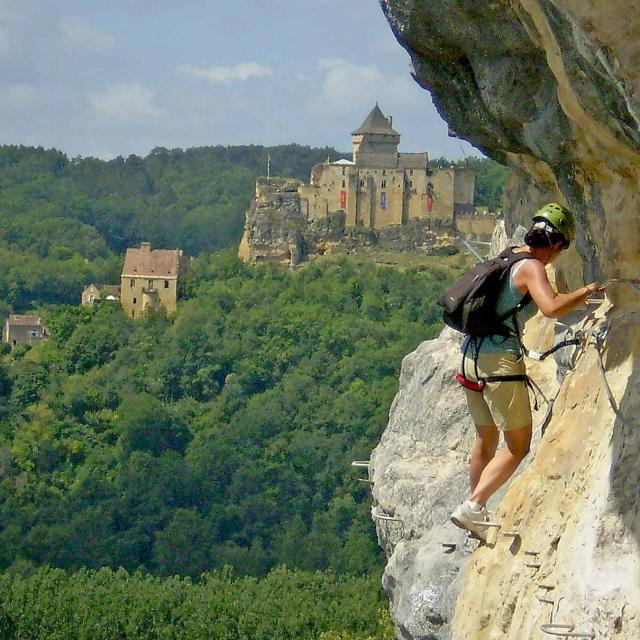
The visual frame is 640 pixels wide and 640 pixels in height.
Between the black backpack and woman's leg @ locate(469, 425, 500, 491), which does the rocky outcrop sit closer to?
woman's leg @ locate(469, 425, 500, 491)

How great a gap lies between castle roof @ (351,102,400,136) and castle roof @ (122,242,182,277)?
12.6 m

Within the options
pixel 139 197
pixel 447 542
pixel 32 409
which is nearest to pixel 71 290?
pixel 32 409

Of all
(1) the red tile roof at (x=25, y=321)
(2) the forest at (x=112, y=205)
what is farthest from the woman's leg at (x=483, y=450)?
(2) the forest at (x=112, y=205)

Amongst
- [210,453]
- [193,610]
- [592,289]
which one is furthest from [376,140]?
[592,289]

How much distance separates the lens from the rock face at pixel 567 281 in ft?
24.7

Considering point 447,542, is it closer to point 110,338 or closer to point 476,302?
point 476,302

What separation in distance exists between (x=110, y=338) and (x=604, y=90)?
77667mm

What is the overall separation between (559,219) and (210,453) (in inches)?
2458

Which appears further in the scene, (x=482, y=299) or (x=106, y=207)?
(x=106, y=207)

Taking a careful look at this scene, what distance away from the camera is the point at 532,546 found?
8562 millimetres

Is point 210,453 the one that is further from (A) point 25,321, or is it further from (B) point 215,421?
(A) point 25,321

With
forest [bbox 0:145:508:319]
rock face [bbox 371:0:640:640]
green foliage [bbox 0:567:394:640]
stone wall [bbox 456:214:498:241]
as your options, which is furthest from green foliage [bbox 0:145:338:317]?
rock face [bbox 371:0:640:640]

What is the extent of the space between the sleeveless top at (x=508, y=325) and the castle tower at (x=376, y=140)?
8607 cm

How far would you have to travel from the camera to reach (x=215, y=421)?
253 feet
